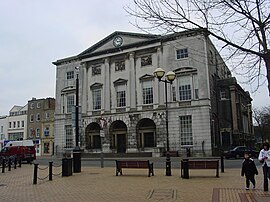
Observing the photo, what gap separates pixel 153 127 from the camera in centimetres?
3994

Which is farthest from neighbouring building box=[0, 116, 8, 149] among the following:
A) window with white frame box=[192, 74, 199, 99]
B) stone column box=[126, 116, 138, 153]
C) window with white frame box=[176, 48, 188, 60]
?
window with white frame box=[192, 74, 199, 99]

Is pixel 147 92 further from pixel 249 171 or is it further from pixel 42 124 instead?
pixel 42 124

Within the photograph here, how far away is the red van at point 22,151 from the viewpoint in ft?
108

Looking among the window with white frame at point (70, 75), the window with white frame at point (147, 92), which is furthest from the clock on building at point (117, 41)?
the window with white frame at point (70, 75)

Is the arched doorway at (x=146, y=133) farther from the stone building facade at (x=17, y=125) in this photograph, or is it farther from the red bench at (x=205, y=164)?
the stone building facade at (x=17, y=125)

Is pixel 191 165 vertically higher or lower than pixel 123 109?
lower

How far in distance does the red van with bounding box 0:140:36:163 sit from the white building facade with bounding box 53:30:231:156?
768 centimetres

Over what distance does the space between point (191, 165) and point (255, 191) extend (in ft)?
14.1

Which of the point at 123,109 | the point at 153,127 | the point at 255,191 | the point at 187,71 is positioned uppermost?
the point at 187,71

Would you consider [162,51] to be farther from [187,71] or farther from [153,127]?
[153,127]

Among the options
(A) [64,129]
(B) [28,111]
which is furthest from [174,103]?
(B) [28,111]

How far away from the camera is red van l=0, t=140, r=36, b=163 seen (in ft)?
108

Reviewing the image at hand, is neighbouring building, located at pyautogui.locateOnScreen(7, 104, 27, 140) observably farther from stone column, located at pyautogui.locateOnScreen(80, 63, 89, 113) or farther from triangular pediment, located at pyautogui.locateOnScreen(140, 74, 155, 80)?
triangular pediment, located at pyautogui.locateOnScreen(140, 74, 155, 80)

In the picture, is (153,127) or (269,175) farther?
(153,127)
